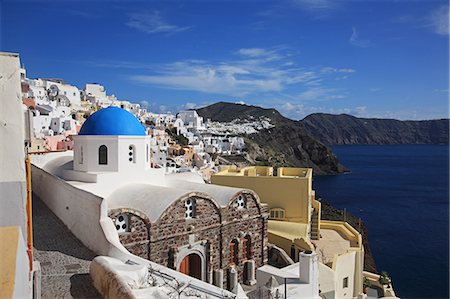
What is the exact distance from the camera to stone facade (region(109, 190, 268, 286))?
1000 centimetres

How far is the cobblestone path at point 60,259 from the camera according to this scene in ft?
22.4

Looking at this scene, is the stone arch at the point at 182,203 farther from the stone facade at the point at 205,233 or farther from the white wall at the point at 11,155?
the white wall at the point at 11,155

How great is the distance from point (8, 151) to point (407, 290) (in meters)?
26.2

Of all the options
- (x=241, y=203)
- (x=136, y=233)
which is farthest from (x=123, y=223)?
(x=241, y=203)

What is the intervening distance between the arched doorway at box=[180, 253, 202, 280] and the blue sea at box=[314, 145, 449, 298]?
17.4 meters

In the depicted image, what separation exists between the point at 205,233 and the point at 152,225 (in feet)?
6.51

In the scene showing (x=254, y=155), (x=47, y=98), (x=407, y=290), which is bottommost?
(x=407, y=290)

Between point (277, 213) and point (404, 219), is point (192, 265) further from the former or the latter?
point (404, 219)

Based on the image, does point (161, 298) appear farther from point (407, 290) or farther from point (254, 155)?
point (254, 155)

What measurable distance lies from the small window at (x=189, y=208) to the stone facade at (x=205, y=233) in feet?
0.19

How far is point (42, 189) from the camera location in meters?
13.2

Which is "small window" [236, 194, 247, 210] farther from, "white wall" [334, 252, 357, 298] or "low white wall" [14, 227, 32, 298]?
"low white wall" [14, 227, 32, 298]

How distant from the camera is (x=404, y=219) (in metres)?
40.6

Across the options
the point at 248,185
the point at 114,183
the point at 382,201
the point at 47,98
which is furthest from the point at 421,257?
the point at 47,98
